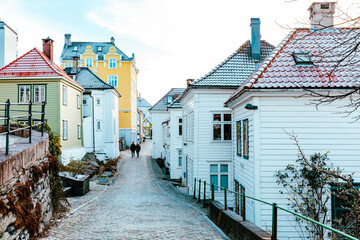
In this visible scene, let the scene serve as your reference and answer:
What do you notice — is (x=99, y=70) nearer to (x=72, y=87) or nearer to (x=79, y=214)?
(x=72, y=87)

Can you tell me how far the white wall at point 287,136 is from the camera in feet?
37.6

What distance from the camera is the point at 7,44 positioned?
2764 cm

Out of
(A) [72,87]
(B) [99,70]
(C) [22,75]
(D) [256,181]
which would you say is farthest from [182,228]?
(B) [99,70]

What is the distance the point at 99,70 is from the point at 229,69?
37.1 metres

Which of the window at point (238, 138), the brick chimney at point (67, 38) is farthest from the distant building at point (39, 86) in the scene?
the brick chimney at point (67, 38)

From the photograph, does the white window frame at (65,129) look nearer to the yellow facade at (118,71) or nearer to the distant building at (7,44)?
the distant building at (7,44)

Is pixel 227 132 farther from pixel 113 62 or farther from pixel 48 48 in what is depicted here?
pixel 113 62

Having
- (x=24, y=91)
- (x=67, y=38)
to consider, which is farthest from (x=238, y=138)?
(x=67, y=38)

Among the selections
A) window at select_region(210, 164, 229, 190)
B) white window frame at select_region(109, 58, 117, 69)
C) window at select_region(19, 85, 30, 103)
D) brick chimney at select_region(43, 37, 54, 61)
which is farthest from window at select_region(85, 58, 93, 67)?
window at select_region(210, 164, 229, 190)

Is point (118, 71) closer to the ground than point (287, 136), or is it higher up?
higher up

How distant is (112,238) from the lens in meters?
7.87

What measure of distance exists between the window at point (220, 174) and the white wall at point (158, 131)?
2267 cm

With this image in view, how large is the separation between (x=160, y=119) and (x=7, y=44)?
58.7ft

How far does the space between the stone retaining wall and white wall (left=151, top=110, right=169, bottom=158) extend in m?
31.8
